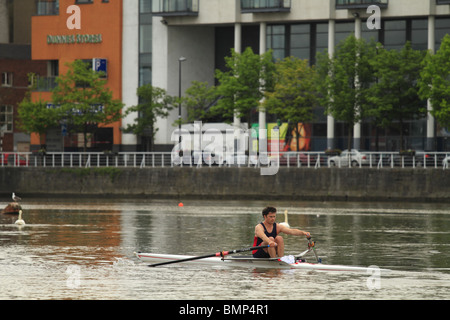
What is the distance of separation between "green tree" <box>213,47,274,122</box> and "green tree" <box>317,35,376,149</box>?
5412 mm

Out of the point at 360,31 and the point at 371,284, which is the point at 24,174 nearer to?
the point at 360,31

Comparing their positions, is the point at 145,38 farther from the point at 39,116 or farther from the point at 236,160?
the point at 236,160

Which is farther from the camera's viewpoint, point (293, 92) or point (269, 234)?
point (293, 92)

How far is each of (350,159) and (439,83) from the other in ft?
25.6

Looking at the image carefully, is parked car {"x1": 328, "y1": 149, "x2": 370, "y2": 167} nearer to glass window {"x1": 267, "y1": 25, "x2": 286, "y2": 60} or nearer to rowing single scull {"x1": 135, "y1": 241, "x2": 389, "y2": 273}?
glass window {"x1": 267, "y1": 25, "x2": 286, "y2": 60}

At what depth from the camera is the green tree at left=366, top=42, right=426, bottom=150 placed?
66.6 m

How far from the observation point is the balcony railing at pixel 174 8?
3169 inches

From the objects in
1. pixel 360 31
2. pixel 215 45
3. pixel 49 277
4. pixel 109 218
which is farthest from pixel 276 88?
pixel 49 277

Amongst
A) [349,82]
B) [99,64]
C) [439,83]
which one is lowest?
[439,83]

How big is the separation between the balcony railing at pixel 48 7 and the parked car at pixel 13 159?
21.2 metres

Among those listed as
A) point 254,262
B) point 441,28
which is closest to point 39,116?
point 441,28

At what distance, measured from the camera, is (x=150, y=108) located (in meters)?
78.3

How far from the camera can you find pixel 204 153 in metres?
63.9

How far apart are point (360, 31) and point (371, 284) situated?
5881 centimetres
